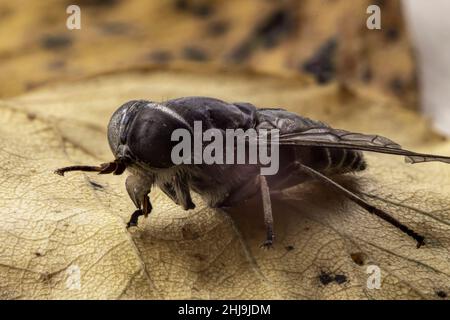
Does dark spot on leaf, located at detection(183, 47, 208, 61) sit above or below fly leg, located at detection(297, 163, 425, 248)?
above

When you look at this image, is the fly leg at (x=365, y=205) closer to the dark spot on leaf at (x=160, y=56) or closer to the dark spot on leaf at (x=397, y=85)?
the dark spot on leaf at (x=397, y=85)

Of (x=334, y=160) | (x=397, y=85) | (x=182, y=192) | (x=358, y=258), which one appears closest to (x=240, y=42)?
(x=397, y=85)

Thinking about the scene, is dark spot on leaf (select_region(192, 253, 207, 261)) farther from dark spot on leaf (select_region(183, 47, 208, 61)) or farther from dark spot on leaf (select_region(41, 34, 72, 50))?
dark spot on leaf (select_region(41, 34, 72, 50))

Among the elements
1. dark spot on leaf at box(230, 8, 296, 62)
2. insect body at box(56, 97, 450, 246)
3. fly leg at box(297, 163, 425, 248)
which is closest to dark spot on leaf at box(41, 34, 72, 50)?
dark spot on leaf at box(230, 8, 296, 62)

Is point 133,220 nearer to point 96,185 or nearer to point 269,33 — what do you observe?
point 96,185

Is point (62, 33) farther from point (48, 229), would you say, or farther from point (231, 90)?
point (48, 229)

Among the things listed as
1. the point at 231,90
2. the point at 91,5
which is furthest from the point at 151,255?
the point at 91,5
